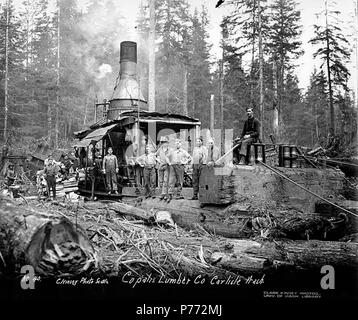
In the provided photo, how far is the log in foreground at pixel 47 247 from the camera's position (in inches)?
159

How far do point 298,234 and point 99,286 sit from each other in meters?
3.80

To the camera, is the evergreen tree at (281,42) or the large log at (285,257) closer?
the large log at (285,257)

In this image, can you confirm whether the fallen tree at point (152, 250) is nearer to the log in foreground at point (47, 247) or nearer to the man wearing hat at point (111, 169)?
the log in foreground at point (47, 247)

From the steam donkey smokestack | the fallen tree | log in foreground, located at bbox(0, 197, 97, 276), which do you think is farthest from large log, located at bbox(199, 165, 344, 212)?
the steam donkey smokestack

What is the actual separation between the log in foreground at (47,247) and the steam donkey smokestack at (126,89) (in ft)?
42.1

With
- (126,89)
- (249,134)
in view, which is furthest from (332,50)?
(126,89)

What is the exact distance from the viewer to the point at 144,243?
573cm

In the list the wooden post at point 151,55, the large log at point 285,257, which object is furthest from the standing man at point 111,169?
the large log at point 285,257

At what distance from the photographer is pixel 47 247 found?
13.3 feet

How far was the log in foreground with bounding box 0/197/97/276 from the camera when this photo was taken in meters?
4.04

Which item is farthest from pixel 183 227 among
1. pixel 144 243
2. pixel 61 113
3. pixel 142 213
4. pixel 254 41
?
pixel 61 113

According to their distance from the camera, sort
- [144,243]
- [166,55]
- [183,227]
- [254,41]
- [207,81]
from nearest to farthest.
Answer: [144,243] → [183,227] → [254,41] → [166,55] → [207,81]
